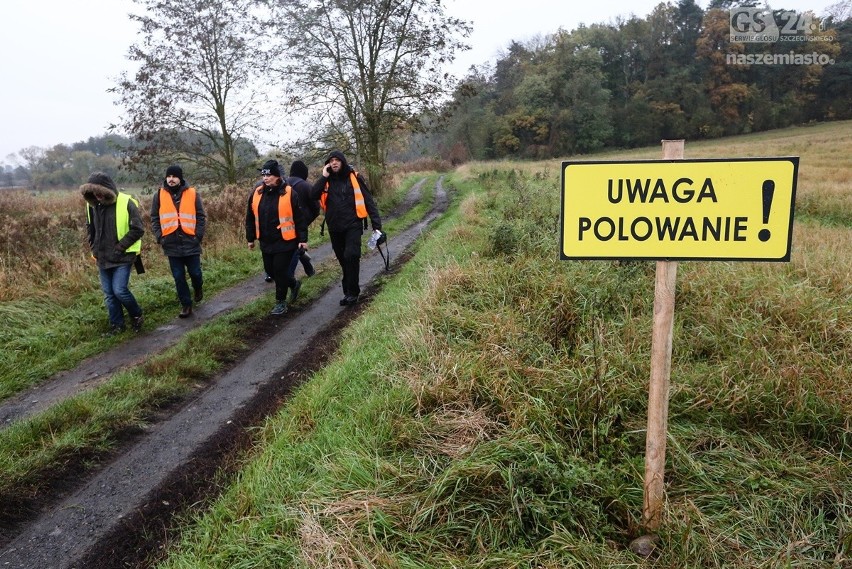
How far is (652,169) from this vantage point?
2049 millimetres

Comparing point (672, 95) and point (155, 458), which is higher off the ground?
point (672, 95)

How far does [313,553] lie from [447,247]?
6.05m

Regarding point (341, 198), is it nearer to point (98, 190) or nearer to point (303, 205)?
point (303, 205)

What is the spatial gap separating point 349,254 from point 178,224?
238 cm

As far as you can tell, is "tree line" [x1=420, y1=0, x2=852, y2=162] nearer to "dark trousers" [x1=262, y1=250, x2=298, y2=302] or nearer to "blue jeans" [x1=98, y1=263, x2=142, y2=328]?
"dark trousers" [x1=262, y1=250, x2=298, y2=302]

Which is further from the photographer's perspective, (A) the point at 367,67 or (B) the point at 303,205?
(A) the point at 367,67

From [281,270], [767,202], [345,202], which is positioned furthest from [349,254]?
[767,202]

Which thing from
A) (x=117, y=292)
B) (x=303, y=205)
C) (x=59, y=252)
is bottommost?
(x=117, y=292)

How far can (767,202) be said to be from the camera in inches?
77.5

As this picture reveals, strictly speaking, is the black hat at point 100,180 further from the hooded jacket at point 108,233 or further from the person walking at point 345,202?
the person walking at point 345,202

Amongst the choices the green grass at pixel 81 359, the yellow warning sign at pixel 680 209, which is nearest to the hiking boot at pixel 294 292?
the green grass at pixel 81 359

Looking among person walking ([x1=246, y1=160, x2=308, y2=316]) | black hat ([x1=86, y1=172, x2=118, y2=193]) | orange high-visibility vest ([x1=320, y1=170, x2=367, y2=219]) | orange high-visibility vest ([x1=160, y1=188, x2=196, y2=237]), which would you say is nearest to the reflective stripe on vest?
black hat ([x1=86, y1=172, x2=118, y2=193])

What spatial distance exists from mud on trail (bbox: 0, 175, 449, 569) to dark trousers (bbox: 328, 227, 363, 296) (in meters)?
0.82

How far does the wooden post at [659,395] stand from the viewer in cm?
212
